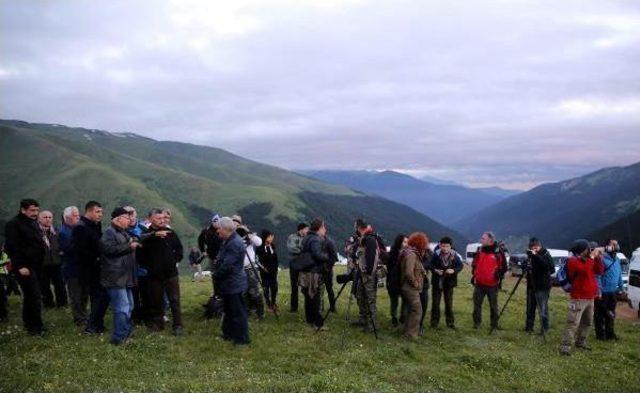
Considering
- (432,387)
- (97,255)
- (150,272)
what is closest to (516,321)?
(432,387)

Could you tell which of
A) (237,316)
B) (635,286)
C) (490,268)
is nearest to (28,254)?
(237,316)

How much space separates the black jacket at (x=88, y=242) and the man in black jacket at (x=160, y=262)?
958 mm

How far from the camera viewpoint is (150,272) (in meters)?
12.2

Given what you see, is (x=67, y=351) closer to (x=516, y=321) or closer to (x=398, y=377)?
(x=398, y=377)

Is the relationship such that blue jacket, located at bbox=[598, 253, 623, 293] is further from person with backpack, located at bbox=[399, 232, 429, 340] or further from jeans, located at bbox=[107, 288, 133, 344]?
jeans, located at bbox=[107, 288, 133, 344]

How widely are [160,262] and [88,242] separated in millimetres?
1628

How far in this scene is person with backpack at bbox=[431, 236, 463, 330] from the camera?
15.8m

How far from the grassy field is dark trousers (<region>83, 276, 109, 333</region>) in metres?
0.41

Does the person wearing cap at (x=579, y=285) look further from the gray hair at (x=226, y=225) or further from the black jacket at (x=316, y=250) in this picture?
the gray hair at (x=226, y=225)

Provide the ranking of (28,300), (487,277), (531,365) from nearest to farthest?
(28,300) < (531,365) < (487,277)

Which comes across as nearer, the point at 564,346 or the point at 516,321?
the point at 564,346

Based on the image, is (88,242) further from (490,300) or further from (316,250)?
(490,300)

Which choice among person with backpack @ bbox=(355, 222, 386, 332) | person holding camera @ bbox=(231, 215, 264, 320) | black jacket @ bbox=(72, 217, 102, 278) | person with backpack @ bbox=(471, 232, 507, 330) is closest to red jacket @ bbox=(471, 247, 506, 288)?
person with backpack @ bbox=(471, 232, 507, 330)

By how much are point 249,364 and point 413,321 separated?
5.10 meters
